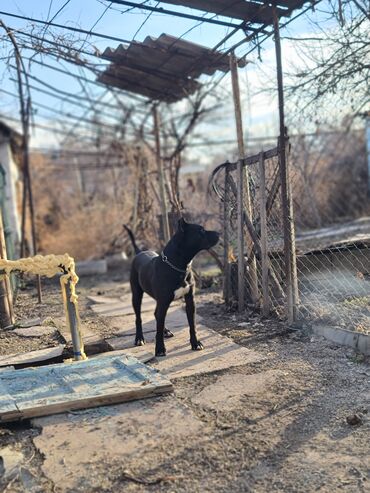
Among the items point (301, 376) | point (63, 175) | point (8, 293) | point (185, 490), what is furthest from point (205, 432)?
point (63, 175)

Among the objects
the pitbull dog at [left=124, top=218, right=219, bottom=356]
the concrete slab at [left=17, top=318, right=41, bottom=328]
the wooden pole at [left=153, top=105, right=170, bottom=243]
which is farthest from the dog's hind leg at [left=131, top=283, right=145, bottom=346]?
the wooden pole at [left=153, top=105, right=170, bottom=243]

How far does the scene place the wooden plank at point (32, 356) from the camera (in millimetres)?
5609

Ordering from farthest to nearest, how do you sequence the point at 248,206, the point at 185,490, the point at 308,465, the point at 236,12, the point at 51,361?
the point at 248,206
the point at 236,12
the point at 51,361
the point at 308,465
the point at 185,490

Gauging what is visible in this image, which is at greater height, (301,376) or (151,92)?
(151,92)

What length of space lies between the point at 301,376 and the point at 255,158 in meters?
3.04

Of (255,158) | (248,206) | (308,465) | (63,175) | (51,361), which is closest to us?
(308,465)

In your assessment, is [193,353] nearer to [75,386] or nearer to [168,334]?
[168,334]

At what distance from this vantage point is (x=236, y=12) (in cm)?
633

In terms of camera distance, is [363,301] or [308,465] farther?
[363,301]

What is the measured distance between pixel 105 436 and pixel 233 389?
4.09 feet

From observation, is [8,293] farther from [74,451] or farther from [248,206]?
[74,451]

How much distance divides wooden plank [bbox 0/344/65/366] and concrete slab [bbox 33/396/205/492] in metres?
1.76

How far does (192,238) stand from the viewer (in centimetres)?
583

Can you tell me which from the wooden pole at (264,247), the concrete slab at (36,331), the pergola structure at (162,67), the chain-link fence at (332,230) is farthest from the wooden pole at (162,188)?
→ the wooden pole at (264,247)
